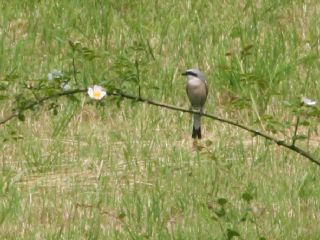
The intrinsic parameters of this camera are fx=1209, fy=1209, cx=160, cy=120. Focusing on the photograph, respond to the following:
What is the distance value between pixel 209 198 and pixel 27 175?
4.06 feet

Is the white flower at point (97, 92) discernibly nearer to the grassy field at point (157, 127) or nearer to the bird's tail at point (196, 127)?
the grassy field at point (157, 127)

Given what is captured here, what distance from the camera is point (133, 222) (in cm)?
614

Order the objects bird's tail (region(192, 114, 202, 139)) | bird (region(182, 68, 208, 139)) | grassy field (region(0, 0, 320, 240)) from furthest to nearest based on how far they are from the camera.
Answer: bird's tail (region(192, 114, 202, 139)), bird (region(182, 68, 208, 139)), grassy field (region(0, 0, 320, 240))

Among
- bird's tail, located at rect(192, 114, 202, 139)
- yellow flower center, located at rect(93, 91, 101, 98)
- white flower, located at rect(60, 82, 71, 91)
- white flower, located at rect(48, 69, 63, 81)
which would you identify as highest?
bird's tail, located at rect(192, 114, 202, 139)

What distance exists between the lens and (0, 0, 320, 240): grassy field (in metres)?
6.02

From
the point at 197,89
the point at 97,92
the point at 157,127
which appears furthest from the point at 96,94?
the point at 157,127

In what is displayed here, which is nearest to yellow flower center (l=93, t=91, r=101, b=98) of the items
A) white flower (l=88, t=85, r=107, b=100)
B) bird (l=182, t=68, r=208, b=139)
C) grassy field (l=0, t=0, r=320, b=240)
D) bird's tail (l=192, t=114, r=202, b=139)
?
white flower (l=88, t=85, r=107, b=100)

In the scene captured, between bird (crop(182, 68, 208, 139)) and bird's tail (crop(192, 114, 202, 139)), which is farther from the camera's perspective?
bird's tail (crop(192, 114, 202, 139))

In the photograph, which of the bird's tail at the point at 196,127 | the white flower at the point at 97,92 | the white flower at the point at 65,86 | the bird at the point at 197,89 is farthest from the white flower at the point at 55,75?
the bird's tail at the point at 196,127

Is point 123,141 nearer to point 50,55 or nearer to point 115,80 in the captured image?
point 50,55

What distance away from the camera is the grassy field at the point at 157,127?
19.7 ft

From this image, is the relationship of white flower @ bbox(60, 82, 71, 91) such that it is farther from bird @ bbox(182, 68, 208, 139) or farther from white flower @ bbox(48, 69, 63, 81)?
bird @ bbox(182, 68, 208, 139)

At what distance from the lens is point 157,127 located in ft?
25.8

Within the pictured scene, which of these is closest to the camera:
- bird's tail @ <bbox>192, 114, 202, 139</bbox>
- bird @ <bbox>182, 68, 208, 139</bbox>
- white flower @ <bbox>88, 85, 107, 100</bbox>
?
white flower @ <bbox>88, 85, 107, 100</bbox>
